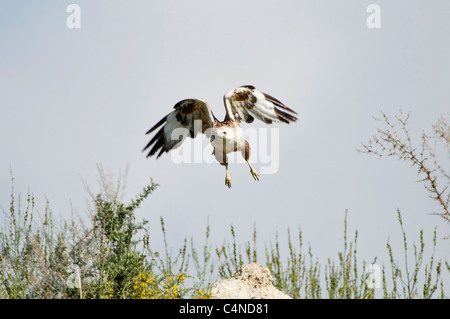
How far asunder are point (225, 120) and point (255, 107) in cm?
98

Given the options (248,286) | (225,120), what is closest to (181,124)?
(225,120)

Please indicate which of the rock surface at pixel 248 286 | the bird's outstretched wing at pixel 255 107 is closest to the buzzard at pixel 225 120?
the bird's outstretched wing at pixel 255 107

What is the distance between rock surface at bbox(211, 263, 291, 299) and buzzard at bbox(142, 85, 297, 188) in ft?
10.1

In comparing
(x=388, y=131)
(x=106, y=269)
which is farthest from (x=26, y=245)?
(x=388, y=131)

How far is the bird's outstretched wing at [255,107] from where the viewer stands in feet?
39.0

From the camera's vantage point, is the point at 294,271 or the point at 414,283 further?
the point at 294,271

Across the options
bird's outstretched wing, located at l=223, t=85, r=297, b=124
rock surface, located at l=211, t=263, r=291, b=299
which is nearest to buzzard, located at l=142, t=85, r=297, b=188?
bird's outstretched wing, located at l=223, t=85, r=297, b=124

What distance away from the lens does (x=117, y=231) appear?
9.37 m

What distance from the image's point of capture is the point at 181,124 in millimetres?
11938

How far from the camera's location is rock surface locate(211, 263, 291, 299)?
7965 millimetres

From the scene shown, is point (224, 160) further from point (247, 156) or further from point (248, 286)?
point (248, 286)
